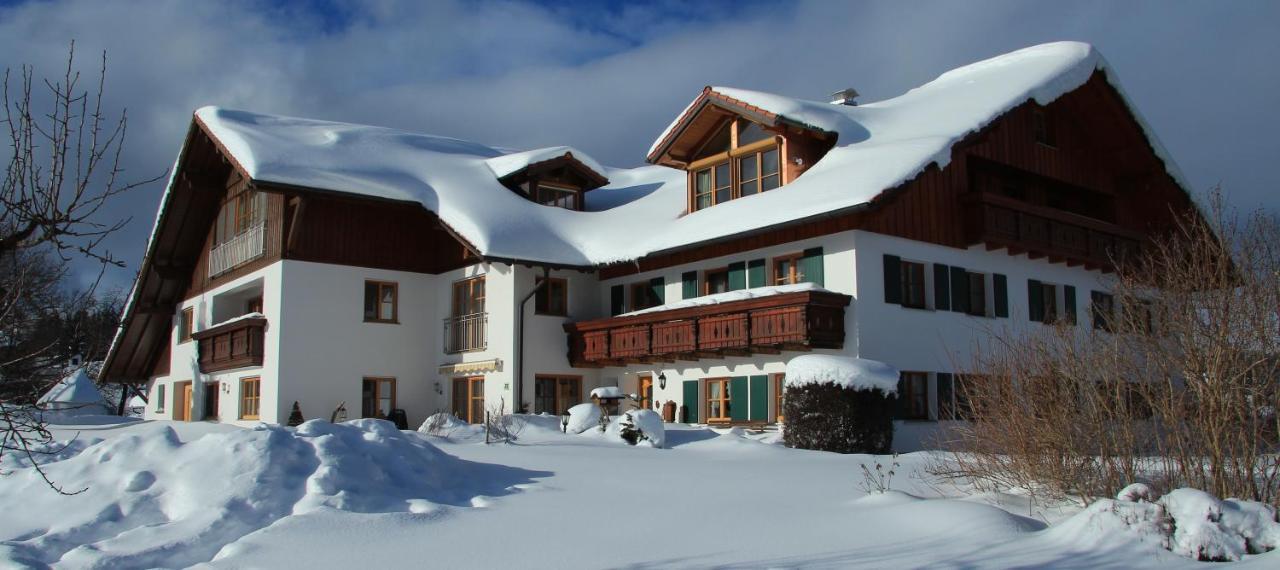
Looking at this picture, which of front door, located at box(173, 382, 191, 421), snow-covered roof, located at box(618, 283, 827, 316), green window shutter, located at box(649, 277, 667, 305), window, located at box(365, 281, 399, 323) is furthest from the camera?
front door, located at box(173, 382, 191, 421)

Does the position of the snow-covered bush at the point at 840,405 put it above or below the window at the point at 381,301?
below

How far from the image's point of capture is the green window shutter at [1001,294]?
80.5ft

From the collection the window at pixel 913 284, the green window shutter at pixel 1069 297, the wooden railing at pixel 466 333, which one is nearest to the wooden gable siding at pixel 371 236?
the wooden railing at pixel 466 333

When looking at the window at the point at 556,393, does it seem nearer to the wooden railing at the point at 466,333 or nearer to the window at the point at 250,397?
the wooden railing at the point at 466,333

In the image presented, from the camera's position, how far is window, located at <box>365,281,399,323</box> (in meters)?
27.2

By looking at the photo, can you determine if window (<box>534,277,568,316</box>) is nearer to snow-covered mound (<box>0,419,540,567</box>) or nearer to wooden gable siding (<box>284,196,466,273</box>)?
wooden gable siding (<box>284,196,466,273</box>)

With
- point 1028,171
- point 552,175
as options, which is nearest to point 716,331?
point 1028,171

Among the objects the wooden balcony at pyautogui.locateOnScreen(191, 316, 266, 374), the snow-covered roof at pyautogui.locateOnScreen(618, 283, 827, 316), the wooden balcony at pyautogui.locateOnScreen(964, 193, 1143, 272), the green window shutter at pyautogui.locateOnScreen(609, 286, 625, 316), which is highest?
the wooden balcony at pyautogui.locateOnScreen(964, 193, 1143, 272)

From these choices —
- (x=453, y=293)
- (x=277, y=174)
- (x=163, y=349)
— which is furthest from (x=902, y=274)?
(x=163, y=349)

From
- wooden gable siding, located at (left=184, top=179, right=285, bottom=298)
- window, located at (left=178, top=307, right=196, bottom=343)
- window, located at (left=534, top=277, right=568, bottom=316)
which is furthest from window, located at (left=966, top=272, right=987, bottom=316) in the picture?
window, located at (left=178, top=307, right=196, bottom=343)

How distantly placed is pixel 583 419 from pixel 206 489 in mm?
9519

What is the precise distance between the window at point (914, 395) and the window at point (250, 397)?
48.8 ft

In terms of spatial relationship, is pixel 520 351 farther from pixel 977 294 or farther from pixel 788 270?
pixel 977 294

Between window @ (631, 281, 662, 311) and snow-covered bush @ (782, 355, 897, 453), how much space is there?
25.9 ft
